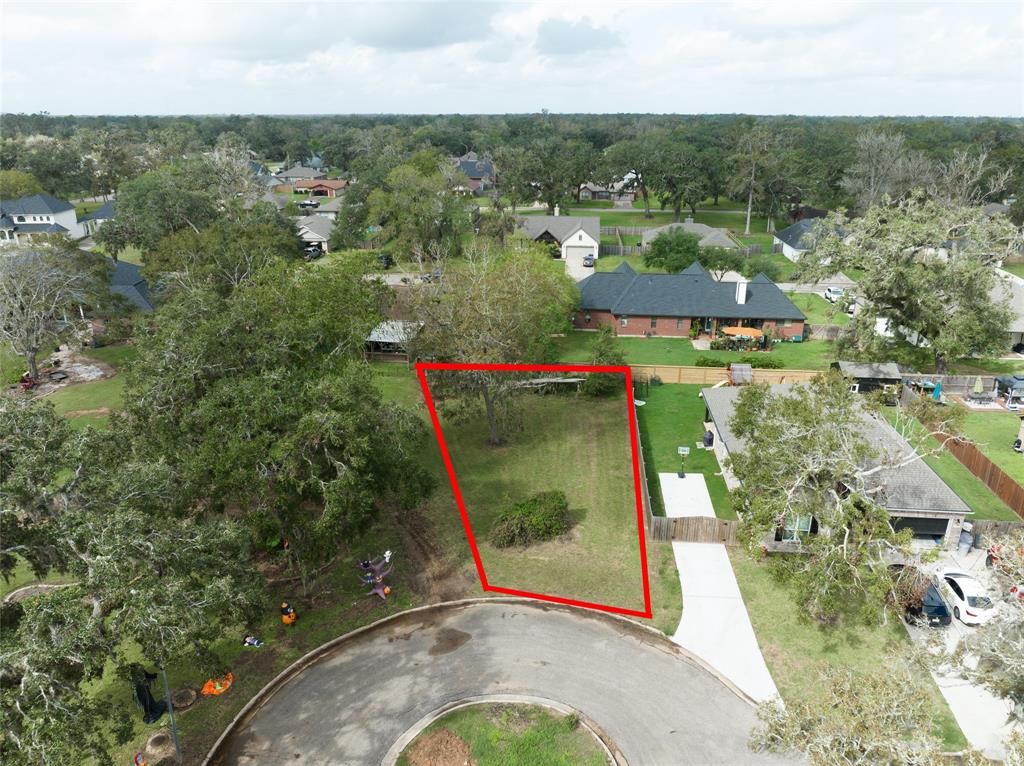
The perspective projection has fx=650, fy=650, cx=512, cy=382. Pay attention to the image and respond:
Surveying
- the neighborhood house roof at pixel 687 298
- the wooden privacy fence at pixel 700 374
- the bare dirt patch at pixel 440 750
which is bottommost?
the bare dirt patch at pixel 440 750

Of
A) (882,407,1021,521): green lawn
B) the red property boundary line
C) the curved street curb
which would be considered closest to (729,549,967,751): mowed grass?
the red property boundary line

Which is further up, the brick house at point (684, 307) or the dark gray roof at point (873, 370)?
the brick house at point (684, 307)

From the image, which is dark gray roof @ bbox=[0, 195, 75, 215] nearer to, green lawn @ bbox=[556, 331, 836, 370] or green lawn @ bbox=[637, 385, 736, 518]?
green lawn @ bbox=[556, 331, 836, 370]

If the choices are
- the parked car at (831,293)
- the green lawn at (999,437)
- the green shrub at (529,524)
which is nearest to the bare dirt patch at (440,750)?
the green shrub at (529,524)

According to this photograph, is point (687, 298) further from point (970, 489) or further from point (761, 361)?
point (970, 489)

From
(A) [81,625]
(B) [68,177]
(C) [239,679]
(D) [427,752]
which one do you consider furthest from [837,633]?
(B) [68,177]

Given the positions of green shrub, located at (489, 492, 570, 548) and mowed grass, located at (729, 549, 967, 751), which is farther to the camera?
green shrub, located at (489, 492, 570, 548)

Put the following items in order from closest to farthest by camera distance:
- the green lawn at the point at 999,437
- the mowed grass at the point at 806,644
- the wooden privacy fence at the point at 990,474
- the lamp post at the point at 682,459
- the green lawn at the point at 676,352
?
1. the mowed grass at the point at 806,644
2. the wooden privacy fence at the point at 990,474
3. the lamp post at the point at 682,459
4. the green lawn at the point at 999,437
5. the green lawn at the point at 676,352

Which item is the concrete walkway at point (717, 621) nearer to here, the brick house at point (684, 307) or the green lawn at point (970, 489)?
the green lawn at point (970, 489)
